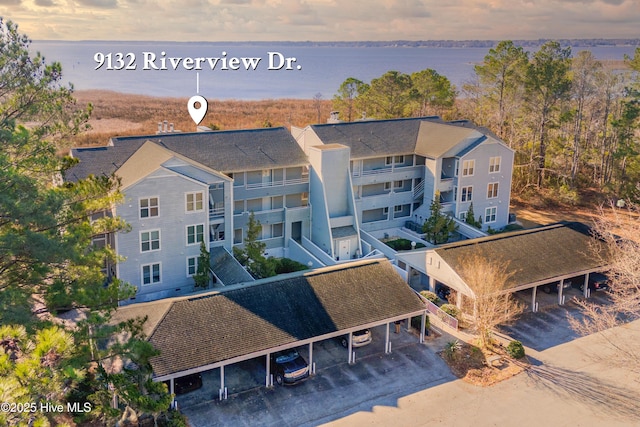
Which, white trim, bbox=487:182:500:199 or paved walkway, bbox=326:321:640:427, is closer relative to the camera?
paved walkway, bbox=326:321:640:427

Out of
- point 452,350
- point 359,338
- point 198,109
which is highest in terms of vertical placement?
point 198,109

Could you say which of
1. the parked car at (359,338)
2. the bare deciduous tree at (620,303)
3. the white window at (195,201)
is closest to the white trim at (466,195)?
the bare deciduous tree at (620,303)

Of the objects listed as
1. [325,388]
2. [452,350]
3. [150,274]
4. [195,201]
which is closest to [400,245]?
[452,350]

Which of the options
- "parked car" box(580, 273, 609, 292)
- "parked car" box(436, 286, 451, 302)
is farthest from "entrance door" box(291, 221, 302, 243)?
"parked car" box(580, 273, 609, 292)

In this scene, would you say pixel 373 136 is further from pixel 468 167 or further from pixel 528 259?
pixel 528 259

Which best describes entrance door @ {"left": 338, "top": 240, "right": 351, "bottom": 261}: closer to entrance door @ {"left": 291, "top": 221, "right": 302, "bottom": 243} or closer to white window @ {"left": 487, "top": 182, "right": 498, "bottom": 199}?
entrance door @ {"left": 291, "top": 221, "right": 302, "bottom": 243}

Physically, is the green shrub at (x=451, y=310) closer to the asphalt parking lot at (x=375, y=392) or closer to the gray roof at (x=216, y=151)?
the asphalt parking lot at (x=375, y=392)
